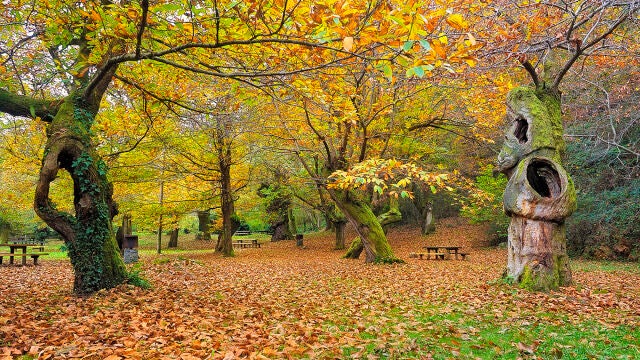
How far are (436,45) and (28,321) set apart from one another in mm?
6084

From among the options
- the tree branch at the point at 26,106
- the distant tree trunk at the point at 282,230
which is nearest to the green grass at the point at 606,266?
the tree branch at the point at 26,106

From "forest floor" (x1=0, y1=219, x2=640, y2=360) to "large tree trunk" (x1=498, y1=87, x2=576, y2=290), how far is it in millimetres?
512

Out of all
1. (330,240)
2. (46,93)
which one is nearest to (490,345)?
(46,93)

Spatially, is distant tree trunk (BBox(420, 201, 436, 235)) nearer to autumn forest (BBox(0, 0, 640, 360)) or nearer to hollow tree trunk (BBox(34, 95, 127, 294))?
autumn forest (BBox(0, 0, 640, 360))

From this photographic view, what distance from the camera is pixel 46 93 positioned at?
870cm

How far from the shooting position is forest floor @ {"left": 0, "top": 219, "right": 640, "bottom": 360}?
413 centimetres

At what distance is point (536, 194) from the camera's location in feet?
24.3

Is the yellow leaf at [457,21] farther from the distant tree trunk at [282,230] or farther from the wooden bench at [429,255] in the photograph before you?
the distant tree trunk at [282,230]

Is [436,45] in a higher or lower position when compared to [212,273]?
higher

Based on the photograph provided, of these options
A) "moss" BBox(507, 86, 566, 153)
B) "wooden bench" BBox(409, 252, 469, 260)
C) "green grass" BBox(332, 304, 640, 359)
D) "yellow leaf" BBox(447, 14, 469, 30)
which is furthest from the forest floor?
"wooden bench" BBox(409, 252, 469, 260)

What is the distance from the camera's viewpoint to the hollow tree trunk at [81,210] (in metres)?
6.81

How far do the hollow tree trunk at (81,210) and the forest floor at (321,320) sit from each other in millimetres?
444

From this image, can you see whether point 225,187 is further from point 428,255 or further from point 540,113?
point 540,113

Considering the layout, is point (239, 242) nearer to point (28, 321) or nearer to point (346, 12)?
point (28, 321)
